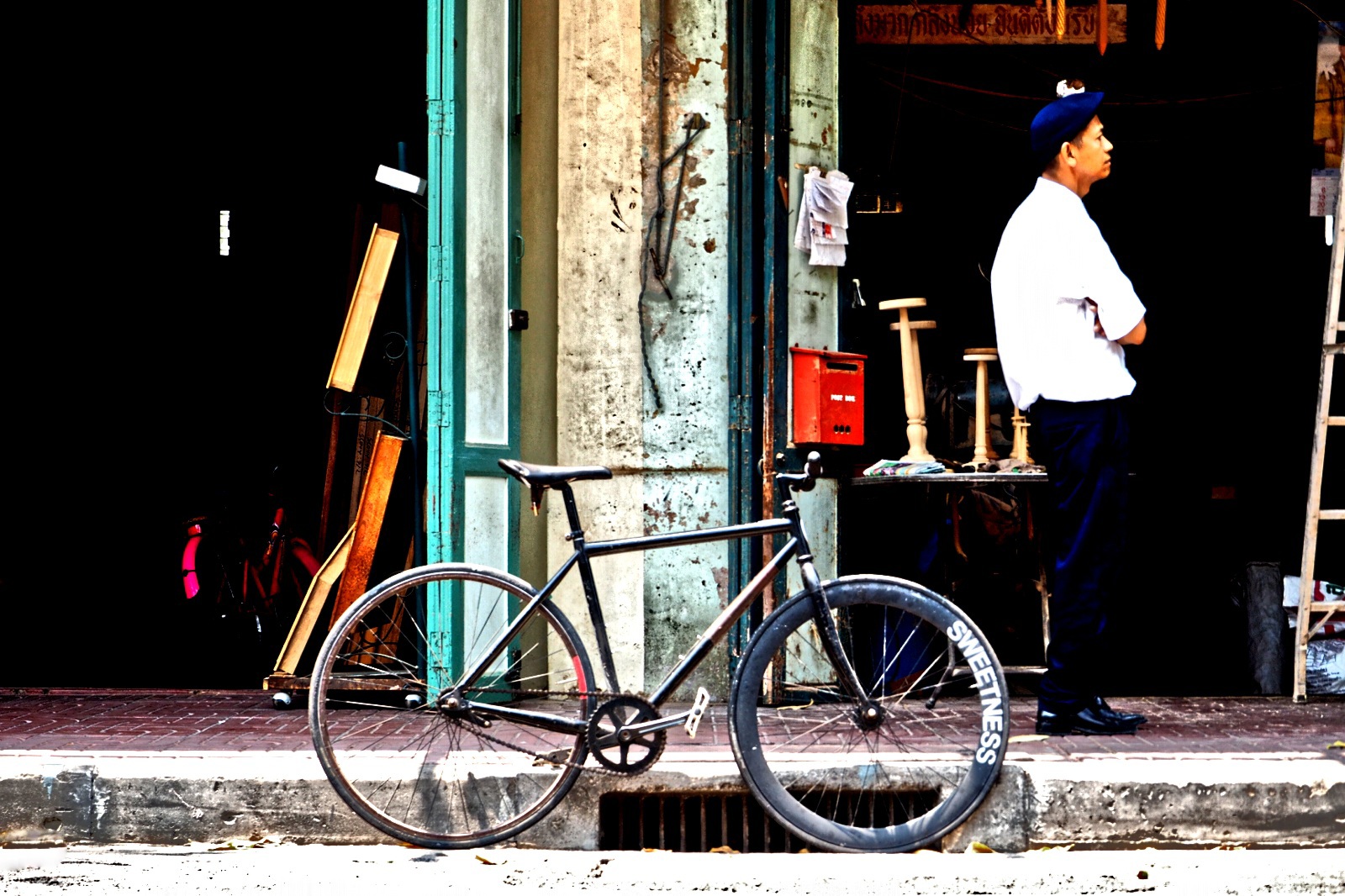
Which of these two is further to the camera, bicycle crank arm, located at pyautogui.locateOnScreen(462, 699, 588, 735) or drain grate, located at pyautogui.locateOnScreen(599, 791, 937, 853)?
drain grate, located at pyautogui.locateOnScreen(599, 791, 937, 853)

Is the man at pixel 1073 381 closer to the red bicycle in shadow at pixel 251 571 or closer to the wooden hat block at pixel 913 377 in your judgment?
the wooden hat block at pixel 913 377

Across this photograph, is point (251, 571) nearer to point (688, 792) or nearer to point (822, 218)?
point (822, 218)

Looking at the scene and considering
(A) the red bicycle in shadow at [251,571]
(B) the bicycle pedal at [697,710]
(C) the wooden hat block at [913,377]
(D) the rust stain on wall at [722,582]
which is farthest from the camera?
(A) the red bicycle in shadow at [251,571]

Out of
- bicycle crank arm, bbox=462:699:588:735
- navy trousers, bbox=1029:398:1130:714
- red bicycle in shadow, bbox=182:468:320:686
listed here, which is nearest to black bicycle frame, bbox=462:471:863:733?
bicycle crank arm, bbox=462:699:588:735

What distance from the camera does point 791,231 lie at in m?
6.11

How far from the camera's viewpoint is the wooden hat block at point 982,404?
6348 millimetres

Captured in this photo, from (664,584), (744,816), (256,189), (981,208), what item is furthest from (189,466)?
(744,816)

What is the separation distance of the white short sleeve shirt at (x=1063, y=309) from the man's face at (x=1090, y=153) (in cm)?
15

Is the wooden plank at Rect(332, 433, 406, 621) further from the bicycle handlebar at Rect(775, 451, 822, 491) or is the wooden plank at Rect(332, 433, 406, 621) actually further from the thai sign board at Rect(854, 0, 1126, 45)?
the thai sign board at Rect(854, 0, 1126, 45)

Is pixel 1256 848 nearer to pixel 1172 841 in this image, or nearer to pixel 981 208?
pixel 1172 841

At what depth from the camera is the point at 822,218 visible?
19.9 feet

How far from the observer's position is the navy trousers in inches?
189

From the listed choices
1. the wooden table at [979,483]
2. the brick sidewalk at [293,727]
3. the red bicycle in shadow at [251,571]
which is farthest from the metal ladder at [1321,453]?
the red bicycle in shadow at [251,571]

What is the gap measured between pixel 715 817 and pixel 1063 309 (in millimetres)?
2178
